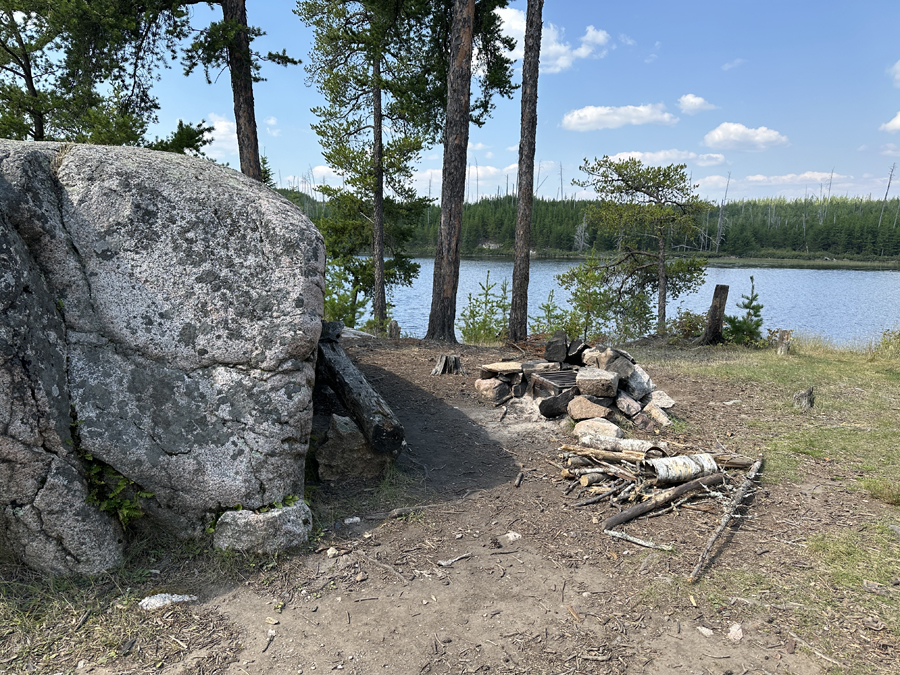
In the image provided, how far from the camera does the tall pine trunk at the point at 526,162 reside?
11.5 m

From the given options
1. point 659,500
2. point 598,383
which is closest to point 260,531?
point 659,500

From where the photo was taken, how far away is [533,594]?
3387mm

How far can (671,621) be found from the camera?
311cm

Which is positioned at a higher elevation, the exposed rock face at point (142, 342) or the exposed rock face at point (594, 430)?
the exposed rock face at point (142, 342)

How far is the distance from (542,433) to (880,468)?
3441 millimetres

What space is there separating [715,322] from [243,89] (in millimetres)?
12770

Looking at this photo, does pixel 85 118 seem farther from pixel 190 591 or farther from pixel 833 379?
pixel 833 379

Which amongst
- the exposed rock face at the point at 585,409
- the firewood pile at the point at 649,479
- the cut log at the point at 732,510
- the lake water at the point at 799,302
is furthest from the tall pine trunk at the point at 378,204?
the cut log at the point at 732,510

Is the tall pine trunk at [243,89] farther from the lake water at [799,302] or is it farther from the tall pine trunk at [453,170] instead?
the lake water at [799,302]

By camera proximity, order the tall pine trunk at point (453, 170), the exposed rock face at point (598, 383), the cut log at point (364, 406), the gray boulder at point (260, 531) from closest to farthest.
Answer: the gray boulder at point (260, 531), the cut log at point (364, 406), the exposed rock face at point (598, 383), the tall pine trunk at point (453, 170)

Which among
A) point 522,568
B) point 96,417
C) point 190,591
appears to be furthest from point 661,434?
point 96,417

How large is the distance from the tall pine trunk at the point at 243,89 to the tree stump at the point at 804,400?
10.1 m

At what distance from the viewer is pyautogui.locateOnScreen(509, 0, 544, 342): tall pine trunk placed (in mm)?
11500

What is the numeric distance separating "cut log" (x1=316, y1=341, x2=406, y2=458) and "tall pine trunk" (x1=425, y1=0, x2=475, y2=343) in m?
6.32
